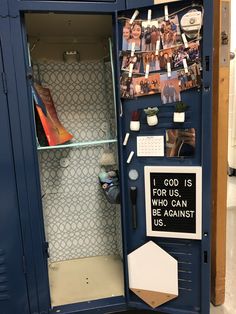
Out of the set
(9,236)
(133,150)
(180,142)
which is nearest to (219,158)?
(180,142)

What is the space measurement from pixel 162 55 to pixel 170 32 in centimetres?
10

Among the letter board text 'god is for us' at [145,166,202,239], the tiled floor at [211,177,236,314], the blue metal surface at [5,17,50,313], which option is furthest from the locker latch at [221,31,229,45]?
the tiled floor at [211,177,236,314]

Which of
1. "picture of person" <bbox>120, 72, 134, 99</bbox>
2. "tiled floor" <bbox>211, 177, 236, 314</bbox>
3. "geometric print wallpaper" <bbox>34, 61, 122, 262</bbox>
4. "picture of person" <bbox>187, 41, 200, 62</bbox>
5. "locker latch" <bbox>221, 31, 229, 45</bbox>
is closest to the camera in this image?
"picture of person" <bbox>187, 41, 200, 62</bbox>

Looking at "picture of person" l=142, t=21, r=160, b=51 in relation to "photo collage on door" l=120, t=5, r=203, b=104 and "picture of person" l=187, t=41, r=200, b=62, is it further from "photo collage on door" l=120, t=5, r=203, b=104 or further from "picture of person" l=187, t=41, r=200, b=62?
"picture of person" l=187, t=41, r=200, b=62

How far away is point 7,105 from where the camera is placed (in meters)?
1.33

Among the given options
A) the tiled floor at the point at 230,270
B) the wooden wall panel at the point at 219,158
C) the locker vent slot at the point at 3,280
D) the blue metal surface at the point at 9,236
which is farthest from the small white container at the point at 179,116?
the tiled floor at the point at 230,270

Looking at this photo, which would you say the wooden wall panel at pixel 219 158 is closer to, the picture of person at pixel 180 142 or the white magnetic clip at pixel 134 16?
the picture of person at pixel 180 142

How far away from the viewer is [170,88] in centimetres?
133

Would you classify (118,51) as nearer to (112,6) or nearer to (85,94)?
(112,6)

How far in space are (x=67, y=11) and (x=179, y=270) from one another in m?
1.39

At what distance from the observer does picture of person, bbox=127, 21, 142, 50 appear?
132 centimetres

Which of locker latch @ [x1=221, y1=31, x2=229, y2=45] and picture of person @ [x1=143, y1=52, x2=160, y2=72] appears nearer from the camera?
picture of person @ [x1=143, y1=52, x2=160, y2=72]

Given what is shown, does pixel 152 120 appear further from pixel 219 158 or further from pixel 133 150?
pixel 219 158

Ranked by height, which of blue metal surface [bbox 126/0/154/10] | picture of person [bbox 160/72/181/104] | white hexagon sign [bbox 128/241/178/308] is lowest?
white hexagon sign [bbox 128/241/178/308]
